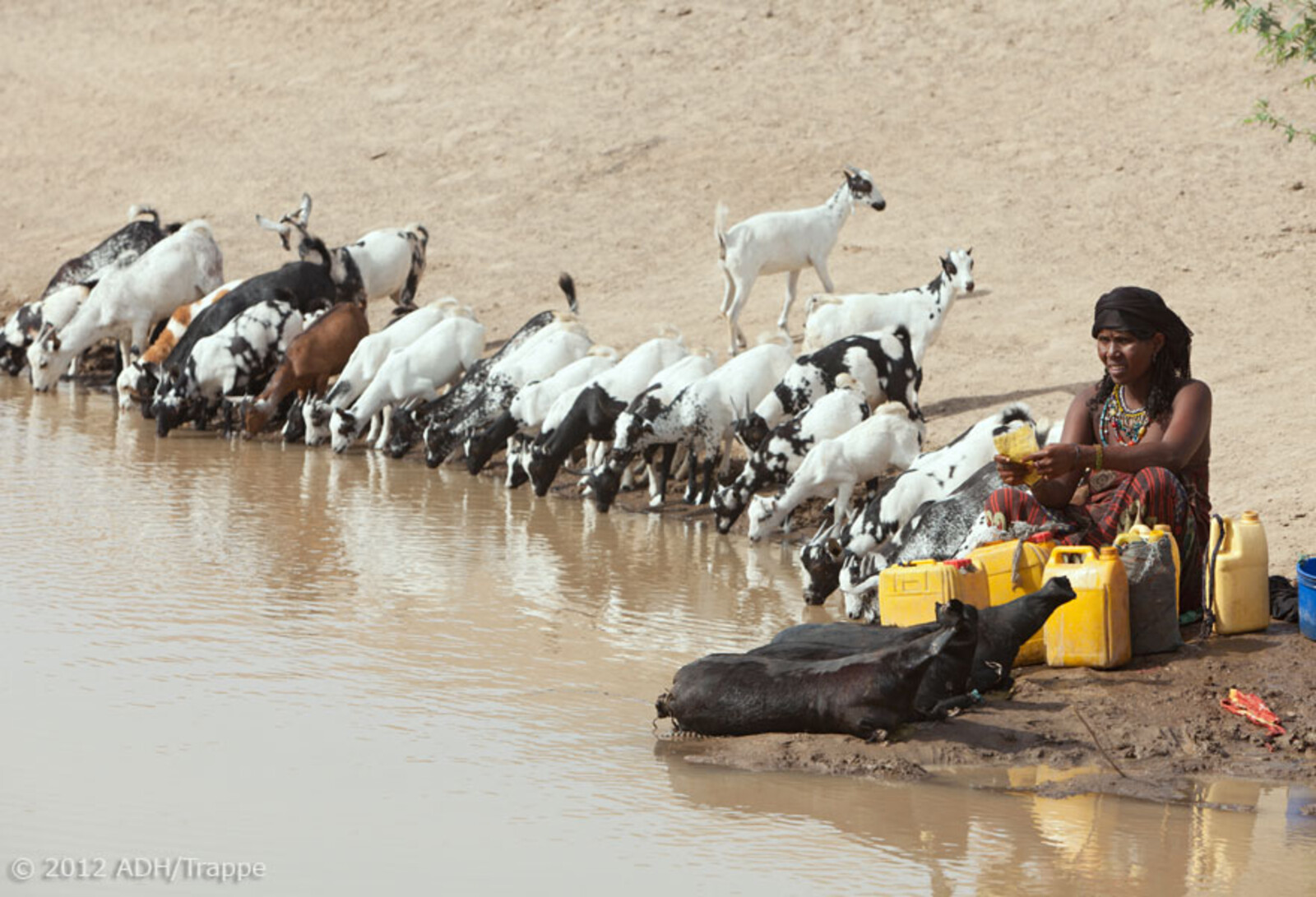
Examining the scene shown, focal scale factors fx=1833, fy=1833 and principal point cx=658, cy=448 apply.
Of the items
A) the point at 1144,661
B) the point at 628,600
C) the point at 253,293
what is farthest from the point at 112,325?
the point at 1144,661

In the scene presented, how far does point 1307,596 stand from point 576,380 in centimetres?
679

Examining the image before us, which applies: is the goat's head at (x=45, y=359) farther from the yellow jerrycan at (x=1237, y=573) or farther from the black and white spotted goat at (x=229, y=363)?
the yellow jerrycan at (x=1237, y=573)

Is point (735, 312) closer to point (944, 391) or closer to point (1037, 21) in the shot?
point (944, 391)

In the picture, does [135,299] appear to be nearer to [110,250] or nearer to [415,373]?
[110,250]

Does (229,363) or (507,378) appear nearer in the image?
(507,378)

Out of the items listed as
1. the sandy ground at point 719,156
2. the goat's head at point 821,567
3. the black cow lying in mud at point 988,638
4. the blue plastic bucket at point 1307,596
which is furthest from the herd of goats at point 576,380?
the blue plastic bucket at point 1307,596

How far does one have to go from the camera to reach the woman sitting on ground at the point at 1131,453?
6.92m

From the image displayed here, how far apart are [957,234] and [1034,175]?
1904mm

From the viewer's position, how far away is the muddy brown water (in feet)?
18.0

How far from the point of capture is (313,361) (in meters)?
14.8

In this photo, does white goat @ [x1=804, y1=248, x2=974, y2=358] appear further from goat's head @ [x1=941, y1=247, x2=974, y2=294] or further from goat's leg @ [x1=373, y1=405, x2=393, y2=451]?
goat's leg @ [x1=373, y1=405, x2=393, y2=451]

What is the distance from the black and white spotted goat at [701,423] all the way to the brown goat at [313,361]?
382 cm

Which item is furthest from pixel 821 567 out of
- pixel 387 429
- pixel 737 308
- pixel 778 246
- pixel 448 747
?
pixel 778 246

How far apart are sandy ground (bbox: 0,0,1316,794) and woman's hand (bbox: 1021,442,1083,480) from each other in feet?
12.3
